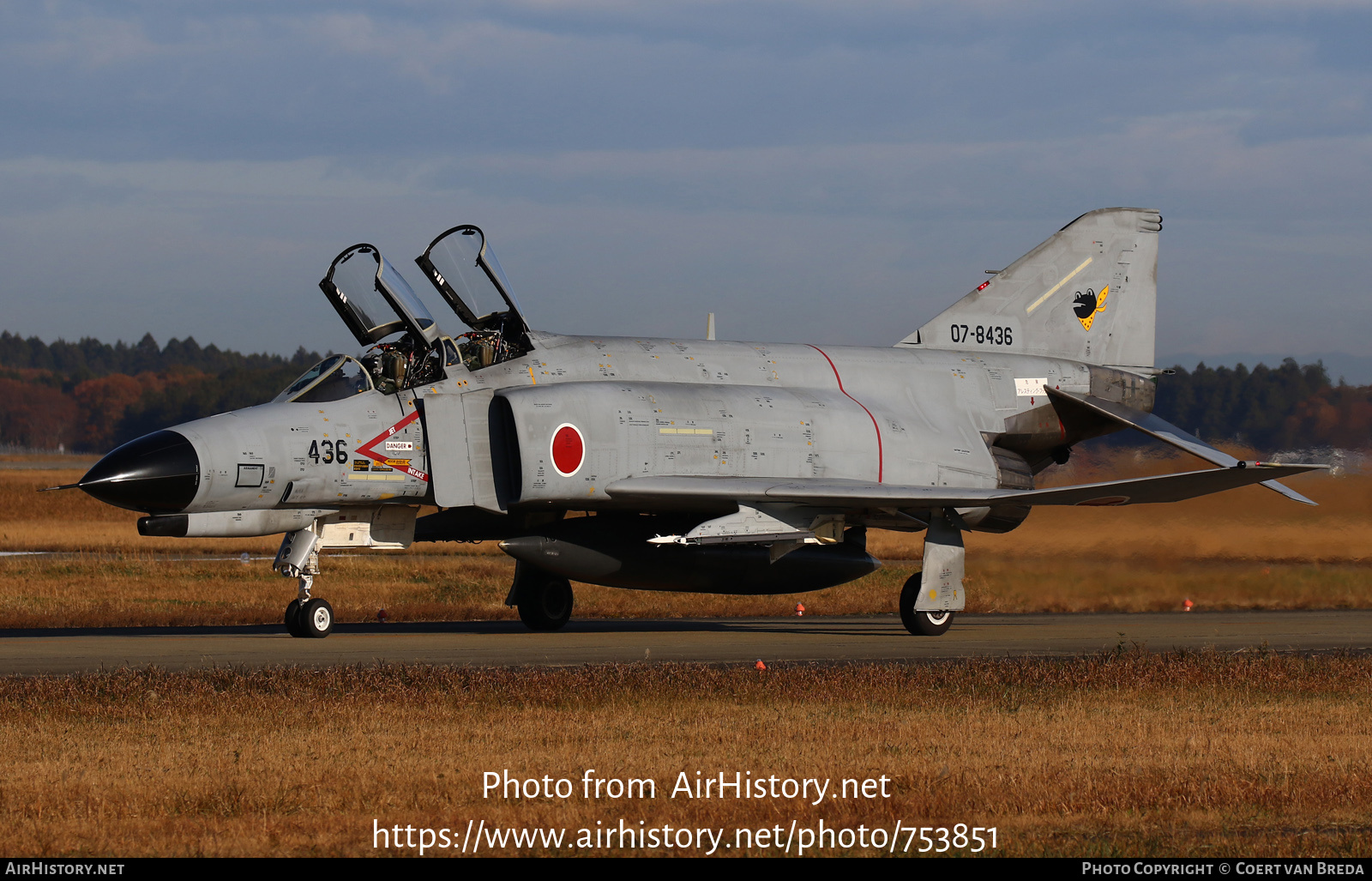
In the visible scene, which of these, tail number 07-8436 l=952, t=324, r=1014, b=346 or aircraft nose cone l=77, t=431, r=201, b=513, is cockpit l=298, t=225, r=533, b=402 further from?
tail number 07-8436 l=952, t=324, r=1014, b=346

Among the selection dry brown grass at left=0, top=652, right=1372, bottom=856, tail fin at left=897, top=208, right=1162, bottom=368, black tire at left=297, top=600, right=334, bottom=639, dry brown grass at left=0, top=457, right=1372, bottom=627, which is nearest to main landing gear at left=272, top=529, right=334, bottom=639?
black tire at left=297, top=600, right=334, bottom=639

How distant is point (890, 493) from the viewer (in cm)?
1514

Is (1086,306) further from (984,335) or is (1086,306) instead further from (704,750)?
(704,750)

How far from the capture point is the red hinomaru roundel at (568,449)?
14.9 metres

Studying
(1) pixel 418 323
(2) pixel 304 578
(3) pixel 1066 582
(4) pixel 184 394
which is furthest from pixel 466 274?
(4) pixel 184 394

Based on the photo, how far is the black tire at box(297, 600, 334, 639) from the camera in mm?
14492

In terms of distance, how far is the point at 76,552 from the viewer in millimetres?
32125

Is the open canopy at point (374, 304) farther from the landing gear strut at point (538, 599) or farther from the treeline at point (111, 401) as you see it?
the treeline at point (111, 401)

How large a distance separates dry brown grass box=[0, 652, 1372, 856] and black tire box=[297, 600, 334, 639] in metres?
3.95

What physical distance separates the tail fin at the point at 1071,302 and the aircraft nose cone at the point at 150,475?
10.3 meters

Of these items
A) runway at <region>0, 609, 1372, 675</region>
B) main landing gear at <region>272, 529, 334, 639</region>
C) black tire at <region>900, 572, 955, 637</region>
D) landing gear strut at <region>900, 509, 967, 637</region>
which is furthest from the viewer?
black tire at <region>900, 572, 955, 637</region>

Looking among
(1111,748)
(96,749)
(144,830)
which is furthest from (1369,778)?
(96,749)

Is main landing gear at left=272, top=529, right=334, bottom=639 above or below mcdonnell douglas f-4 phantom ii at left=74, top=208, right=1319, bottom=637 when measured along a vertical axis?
below
